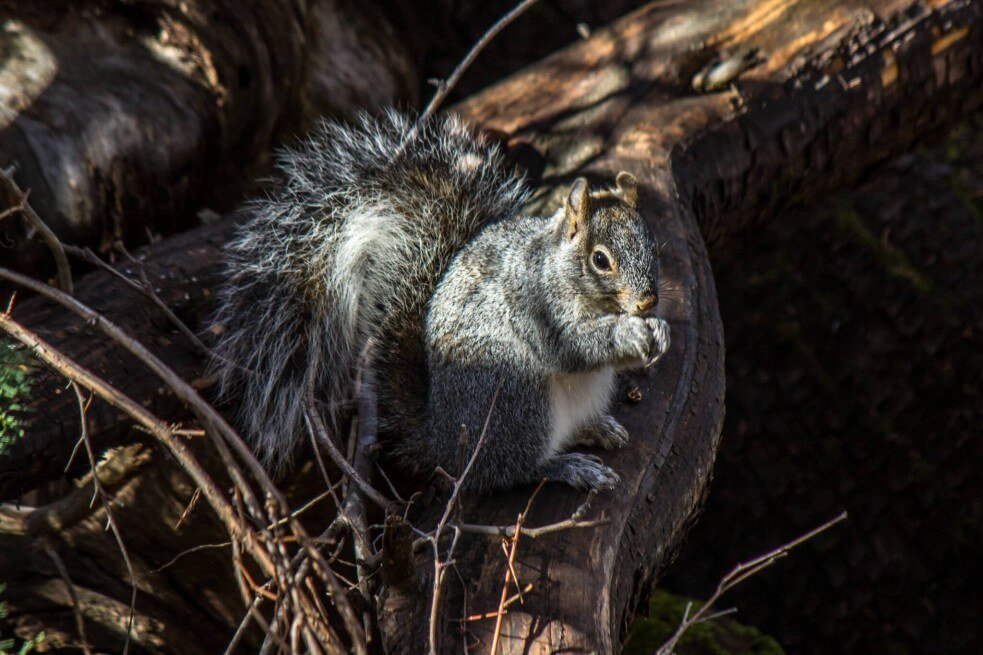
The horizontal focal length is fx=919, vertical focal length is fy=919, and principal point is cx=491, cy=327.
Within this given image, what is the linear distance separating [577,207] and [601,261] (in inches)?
3.9

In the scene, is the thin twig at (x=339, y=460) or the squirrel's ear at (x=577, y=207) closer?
the thin twig at (x=339, y=460)

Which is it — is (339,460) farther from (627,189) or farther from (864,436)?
(864,436)

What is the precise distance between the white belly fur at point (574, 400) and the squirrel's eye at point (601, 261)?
191 mm

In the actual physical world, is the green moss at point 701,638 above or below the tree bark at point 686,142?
below

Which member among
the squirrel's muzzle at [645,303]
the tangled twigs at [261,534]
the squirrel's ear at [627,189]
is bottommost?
the tangled twigs at [261,534]

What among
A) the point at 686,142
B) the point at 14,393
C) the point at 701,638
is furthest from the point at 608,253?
the point at 701,638

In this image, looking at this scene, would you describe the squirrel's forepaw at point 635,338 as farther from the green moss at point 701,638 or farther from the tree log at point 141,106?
the tree log at point 141,106

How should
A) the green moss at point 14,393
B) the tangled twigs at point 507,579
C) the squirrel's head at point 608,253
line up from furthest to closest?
the squirrel's head at point 608,253 → the green moss at point 14,393 → the tangled twigs at point 507,579

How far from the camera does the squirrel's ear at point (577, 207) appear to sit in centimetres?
151

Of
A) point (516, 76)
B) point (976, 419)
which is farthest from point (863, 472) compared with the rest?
point (516, 76)

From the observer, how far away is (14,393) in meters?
1.33

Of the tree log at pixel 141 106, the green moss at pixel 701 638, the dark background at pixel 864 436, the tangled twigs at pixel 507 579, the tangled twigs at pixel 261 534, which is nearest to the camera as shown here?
the tangled twigs at pixel 261 534

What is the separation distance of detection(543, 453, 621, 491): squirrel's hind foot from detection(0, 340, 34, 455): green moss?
82 centimetres

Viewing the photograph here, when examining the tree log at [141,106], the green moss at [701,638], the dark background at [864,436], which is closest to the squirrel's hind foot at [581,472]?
the green moss at [701,638]
